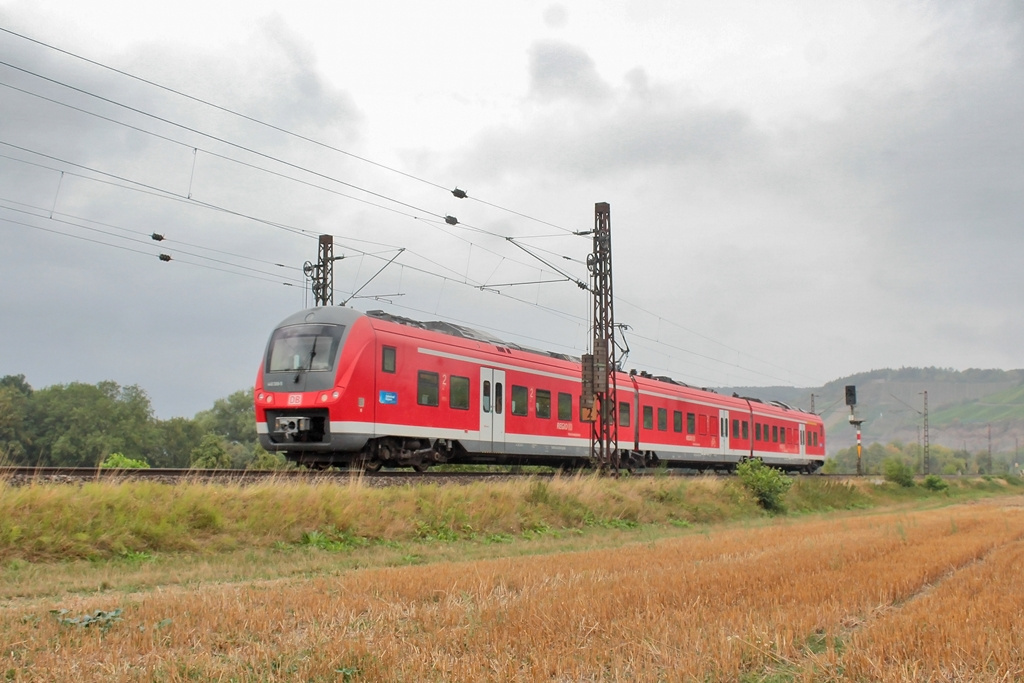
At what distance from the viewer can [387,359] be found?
826 inches

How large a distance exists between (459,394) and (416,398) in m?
1.86

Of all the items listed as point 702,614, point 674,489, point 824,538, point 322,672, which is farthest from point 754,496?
point 322,672

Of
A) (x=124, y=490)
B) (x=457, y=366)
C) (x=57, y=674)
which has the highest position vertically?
(x=457, y=366)

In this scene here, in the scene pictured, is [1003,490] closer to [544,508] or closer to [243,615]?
[544,508]

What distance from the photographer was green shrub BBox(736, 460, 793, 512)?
29.5 metres

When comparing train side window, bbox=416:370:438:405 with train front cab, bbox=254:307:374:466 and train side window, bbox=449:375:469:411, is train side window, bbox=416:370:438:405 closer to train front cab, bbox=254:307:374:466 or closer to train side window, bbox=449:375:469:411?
train side window, bbox=449:375:469:411

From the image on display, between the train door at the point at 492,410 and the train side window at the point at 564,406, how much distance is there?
336 cm

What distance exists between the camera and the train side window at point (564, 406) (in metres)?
28.0

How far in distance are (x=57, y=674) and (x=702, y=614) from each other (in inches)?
184

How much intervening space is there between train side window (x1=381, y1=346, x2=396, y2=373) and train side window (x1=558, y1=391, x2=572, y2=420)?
322 inches

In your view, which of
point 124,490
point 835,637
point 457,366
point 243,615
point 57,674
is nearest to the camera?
point 57,674

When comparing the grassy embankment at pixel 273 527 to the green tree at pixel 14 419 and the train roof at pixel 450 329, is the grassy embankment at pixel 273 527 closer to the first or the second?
the train roof at pixel 450 329

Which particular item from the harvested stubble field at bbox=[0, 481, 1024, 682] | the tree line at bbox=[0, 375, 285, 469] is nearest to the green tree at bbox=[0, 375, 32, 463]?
the tree line at bbox=[0, 375, 285, 469]

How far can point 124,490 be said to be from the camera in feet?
43.0
